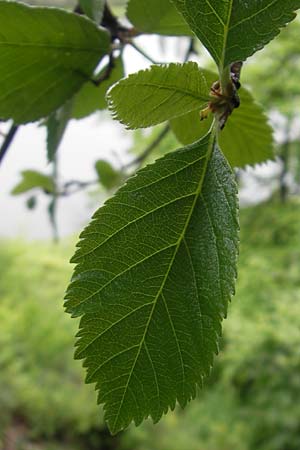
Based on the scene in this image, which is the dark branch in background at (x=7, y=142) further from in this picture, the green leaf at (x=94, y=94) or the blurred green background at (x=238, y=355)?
the blurred green background at (x=238, y=355)

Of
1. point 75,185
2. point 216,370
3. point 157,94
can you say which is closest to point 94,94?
point 157,94

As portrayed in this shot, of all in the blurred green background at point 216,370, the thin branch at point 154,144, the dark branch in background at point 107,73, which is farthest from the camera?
the blurred green background at point 216,370

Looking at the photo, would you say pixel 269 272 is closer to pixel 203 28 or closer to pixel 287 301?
pixel 287 301

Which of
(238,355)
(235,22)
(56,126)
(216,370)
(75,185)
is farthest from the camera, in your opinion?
(216,370)

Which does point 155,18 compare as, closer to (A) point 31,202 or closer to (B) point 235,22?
(B) point 235,22

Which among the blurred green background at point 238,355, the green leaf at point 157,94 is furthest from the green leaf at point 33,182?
the blurred green background at point 238,355

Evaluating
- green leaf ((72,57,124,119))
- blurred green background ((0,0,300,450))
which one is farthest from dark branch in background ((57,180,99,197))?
blurred green background ((0,0,300,450))
